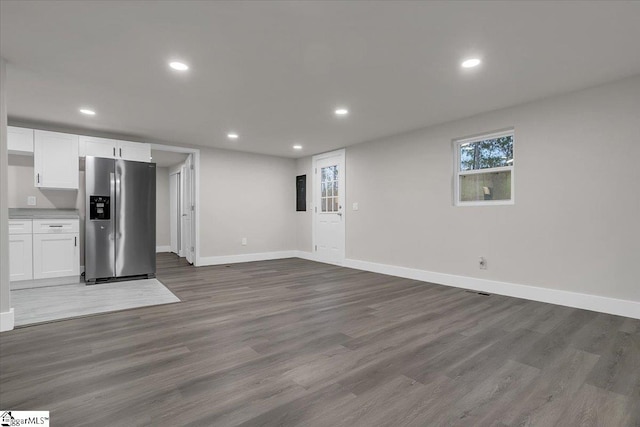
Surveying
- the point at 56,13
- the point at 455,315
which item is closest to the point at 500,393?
the point at 455,315

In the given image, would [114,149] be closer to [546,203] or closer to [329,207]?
[329,207]

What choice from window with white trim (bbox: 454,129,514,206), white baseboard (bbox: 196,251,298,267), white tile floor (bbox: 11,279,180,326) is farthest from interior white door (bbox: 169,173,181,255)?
window with white trim (bbox: 454,129,514,206)

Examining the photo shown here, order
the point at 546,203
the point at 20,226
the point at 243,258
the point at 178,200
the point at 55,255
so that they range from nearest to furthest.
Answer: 1. the point at 546,203
2. the point at 20,226
3. the point at 55,255
4. the point at 243,258
5. the point at 178,200

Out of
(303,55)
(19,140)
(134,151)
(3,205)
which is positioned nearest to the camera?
(303,55)

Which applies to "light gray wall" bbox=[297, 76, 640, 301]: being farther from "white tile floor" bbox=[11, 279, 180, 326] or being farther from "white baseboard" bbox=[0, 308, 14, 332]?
"white baseboard" bbox=[0, 308, 14, 332]

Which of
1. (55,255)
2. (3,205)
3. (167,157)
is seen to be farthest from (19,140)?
(167,157)

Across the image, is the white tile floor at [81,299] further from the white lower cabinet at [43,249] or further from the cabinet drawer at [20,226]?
the cabinet drawer at [20,226]

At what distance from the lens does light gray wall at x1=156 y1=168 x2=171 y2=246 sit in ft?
27.2

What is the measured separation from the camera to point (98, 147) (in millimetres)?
4801

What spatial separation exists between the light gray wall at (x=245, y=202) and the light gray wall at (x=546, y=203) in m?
2.98

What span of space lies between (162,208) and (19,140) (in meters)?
4.28

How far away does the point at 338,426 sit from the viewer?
4.78 ft

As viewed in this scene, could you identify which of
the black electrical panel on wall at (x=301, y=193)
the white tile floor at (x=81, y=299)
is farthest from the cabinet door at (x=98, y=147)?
the black electrical panel on wall at (x=301, y=193)

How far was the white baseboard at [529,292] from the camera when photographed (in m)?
3.06
